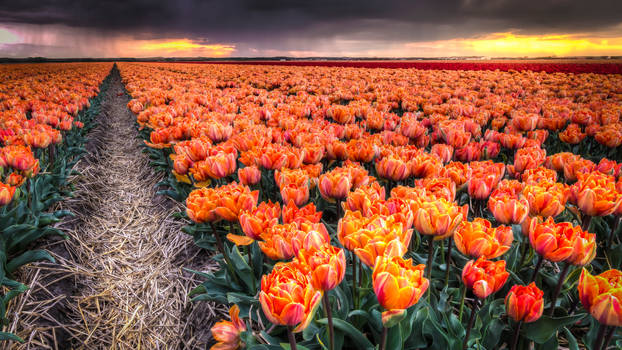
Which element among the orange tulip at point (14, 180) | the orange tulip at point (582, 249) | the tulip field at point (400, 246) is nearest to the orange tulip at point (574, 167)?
the tulip field at point (400, 246)

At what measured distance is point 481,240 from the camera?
128cm

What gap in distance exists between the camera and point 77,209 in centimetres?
416

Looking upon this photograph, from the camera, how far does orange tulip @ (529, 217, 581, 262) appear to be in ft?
→ 4.11

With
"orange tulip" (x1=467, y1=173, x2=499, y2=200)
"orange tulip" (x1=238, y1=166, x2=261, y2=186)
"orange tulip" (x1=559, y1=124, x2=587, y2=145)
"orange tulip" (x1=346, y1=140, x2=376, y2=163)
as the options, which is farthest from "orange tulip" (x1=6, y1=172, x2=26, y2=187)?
"orange tulip" (x1=559, y1=124, x2=587, y2=145)

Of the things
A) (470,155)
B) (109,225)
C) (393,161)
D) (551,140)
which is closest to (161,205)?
(109,225)

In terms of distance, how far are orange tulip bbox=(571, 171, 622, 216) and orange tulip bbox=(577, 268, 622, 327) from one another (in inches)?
24.3

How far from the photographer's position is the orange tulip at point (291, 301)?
1.01 metres

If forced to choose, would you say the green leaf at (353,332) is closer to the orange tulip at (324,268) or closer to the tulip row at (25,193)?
the orange tulip at (324,268)

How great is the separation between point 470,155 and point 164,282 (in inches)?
115

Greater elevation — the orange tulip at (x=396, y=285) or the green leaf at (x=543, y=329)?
the orange tulip at (x=396, y=285)

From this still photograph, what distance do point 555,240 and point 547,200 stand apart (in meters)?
0.43

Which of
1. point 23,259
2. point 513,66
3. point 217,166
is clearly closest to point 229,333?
point 217,166

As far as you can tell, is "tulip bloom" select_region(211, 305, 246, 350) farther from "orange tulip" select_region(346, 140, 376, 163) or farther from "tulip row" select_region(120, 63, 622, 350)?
"orange tulip" select_region(346, 140, 376, 163)

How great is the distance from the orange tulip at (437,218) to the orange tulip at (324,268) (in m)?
0.43
